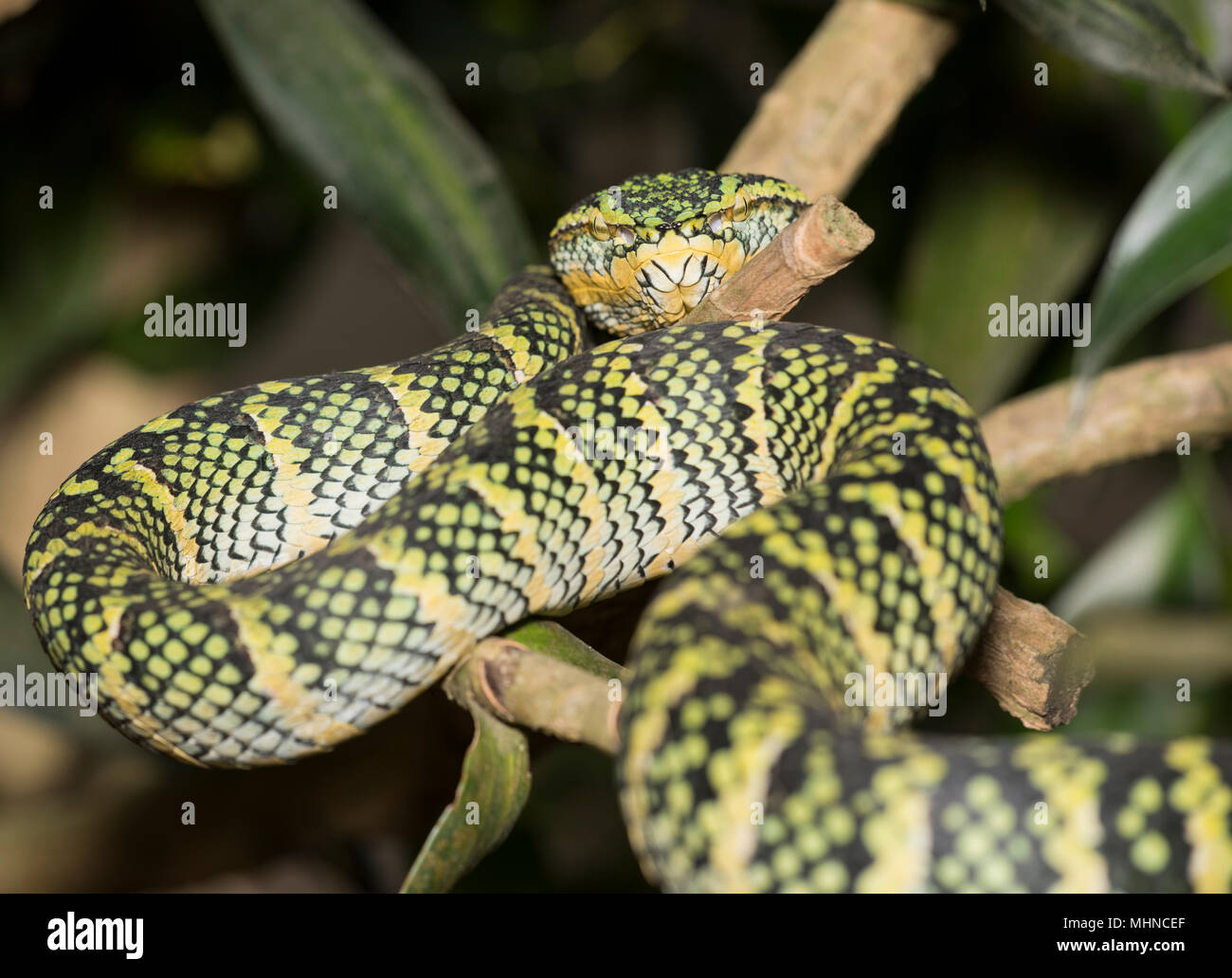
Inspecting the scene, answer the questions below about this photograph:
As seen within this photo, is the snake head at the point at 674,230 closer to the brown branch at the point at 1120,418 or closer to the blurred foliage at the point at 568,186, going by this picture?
the blurred foliage at the point at 568,186

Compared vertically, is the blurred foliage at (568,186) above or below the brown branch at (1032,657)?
above

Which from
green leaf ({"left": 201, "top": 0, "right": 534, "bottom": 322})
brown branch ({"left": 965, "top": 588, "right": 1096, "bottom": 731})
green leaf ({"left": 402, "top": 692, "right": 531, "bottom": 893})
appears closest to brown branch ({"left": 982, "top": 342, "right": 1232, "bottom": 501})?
brown branch ({"left": 965, "top": 588, "right": 1096, "bottom": 731})

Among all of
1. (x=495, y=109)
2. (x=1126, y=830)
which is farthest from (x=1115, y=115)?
(x=1126, y=830)

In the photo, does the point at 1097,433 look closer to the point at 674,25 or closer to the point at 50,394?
the point at 674,25

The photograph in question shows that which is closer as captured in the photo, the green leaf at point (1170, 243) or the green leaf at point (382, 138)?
the green leaf at point (1170, 243)

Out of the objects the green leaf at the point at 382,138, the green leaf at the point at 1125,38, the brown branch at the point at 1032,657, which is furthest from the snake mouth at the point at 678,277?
the green leaf at the point at 1125,38

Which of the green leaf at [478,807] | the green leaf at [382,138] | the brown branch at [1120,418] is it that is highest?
the green leaf at [382,138]
